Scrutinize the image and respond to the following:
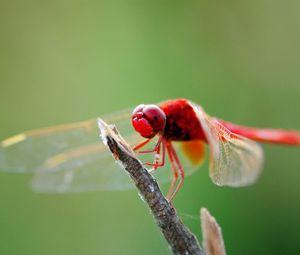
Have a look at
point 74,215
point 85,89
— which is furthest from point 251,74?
point 74,215

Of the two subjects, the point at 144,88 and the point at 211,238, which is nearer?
the point at 211,238

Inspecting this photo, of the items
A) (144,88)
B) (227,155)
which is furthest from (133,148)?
(144,88)

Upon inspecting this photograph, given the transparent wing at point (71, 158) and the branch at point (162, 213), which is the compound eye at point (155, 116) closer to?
the transparent wing at point (71, 158)

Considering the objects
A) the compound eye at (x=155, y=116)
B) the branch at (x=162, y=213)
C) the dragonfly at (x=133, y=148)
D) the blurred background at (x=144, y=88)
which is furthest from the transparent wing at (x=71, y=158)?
the branch at (x=162, y=213)

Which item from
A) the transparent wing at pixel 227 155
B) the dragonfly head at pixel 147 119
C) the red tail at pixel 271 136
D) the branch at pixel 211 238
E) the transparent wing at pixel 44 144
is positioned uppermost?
the transparent wing at pixel 44 144

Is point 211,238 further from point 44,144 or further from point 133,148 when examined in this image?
point 44,144
